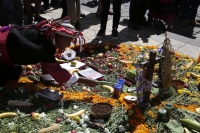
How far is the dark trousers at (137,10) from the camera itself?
6.40 meters

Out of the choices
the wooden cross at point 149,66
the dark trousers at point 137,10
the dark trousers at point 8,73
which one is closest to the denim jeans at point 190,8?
the dark trousers at point 137,10

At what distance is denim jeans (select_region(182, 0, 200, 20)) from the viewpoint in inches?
279

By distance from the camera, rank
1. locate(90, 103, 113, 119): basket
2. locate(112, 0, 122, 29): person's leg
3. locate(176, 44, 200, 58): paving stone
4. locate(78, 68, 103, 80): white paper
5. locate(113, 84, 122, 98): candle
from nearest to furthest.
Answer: locate(90, 103, 113, 119): basket, locate(113, 84, 122, 98): candle, locate(78, 68, 103, 80): white paper, locate(176, 44, 200, 58): paving stone, locate(112, 0, 122, 29): person's leg

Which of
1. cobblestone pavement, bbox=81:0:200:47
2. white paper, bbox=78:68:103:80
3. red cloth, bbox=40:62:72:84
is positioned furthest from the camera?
cobblestone pavement, bbox=81:0:200:47

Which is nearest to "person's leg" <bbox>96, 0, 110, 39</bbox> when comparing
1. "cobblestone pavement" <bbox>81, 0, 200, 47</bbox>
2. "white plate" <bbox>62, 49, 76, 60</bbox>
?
"white plate" <bbox>62, 49, 76, 60</bbox>

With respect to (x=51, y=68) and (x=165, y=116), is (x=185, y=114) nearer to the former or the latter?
(x=165, y=116)

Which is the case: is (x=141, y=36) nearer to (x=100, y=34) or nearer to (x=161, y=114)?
(x=100, y=34)

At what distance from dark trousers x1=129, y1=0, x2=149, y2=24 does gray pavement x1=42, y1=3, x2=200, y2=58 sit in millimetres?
284

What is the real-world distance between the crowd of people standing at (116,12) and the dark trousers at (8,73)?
7.18 ft

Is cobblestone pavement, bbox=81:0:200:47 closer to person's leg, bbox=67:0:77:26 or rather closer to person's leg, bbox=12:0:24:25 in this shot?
person's leg, bbox=67:0:77:26

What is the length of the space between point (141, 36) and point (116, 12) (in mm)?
890

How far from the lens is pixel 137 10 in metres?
6.44

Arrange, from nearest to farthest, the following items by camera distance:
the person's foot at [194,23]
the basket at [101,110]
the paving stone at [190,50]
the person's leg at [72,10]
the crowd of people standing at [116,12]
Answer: the basket at [101,110], the paving stone at [190,50], the crowd of people standing at [116,12], the person's leg at [72,10], the person's foot at [194,23]

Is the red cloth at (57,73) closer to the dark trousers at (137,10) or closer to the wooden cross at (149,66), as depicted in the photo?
the wooden cross at (149,66)
